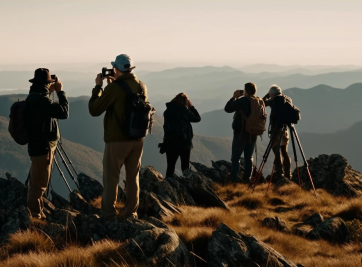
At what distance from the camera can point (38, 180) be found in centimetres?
932

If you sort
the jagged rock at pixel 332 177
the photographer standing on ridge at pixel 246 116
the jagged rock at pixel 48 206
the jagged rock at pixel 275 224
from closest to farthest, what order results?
the jagged rock at pixel 275 224
the jagged rock at pixel 48 206
the photographer standing on ridge at pixel 246 116
the jagged rock at pixel 332 177

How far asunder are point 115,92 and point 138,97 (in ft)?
1.53

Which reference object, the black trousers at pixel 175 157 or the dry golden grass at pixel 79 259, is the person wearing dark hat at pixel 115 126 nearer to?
the dry golden grass at pixel 79 259

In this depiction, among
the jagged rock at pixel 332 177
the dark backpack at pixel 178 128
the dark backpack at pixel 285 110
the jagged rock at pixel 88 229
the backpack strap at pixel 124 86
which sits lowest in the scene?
the jagged rock at pixel 332 177

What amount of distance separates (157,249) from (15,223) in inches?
118

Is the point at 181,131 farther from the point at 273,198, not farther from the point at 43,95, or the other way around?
the point at 43,95

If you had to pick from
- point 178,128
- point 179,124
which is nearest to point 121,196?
point 178,128

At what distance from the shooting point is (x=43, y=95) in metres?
8.94

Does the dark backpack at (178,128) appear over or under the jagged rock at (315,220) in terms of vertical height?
over

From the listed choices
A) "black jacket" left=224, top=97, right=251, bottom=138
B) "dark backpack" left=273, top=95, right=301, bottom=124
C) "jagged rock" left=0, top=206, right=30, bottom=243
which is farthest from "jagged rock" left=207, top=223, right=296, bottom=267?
"dark backpack" left=273, top=95, right=301, bottom=124

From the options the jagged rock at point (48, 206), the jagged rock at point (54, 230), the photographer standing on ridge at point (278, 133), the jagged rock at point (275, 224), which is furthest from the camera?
the photographer standing on ridge at point (278, 133)

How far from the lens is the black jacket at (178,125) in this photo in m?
13.9

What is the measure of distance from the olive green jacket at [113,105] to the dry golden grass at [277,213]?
2.14 metres

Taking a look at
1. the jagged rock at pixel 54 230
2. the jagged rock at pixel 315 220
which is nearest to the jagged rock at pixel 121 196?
the jagged rock at pixel 54 230
